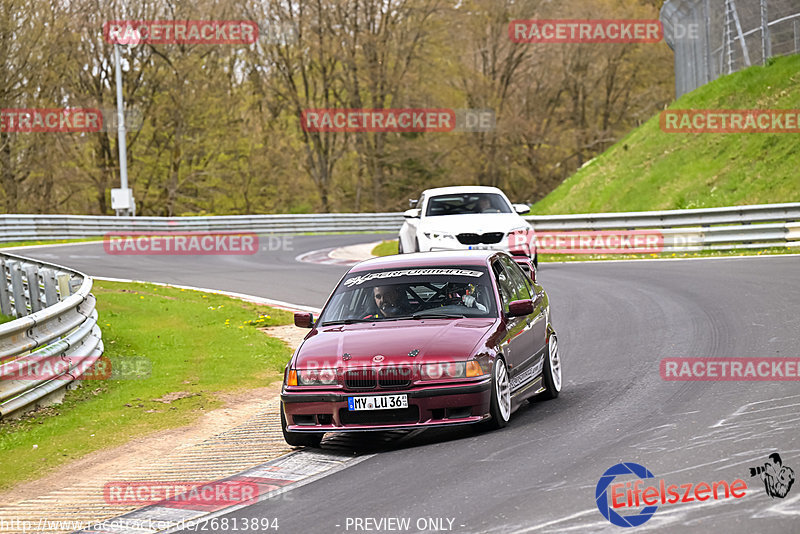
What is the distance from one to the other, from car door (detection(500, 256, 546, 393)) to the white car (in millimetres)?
8465

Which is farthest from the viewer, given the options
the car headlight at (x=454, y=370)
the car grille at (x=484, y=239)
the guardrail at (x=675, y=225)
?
the guardrail at (x=675, y=225)

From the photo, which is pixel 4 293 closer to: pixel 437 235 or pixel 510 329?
pixel 437 235

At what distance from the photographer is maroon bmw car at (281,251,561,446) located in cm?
827

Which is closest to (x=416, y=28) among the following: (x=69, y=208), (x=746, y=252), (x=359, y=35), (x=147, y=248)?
(x=359, y=35)

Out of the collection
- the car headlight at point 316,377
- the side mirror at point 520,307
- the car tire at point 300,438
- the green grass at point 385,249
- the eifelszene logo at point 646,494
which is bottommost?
the green grass at point 385,249

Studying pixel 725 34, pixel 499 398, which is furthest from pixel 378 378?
pixel 725 34

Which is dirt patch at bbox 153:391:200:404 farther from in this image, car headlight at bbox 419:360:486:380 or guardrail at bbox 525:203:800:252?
guardrail at bbox 525:203:800:252

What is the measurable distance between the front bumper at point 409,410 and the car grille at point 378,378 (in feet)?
0.17

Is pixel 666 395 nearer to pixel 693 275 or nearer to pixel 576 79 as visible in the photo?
pixel 693 275

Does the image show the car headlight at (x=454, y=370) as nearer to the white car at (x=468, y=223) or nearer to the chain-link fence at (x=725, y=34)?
the white car at (x=468, y=223)

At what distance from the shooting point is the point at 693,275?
19.0m

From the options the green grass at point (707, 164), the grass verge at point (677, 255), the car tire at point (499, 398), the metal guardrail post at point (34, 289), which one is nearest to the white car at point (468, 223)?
the grass verge at point (677, 255)

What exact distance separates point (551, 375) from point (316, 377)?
2.53 metres

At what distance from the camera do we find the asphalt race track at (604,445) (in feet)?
19.8
